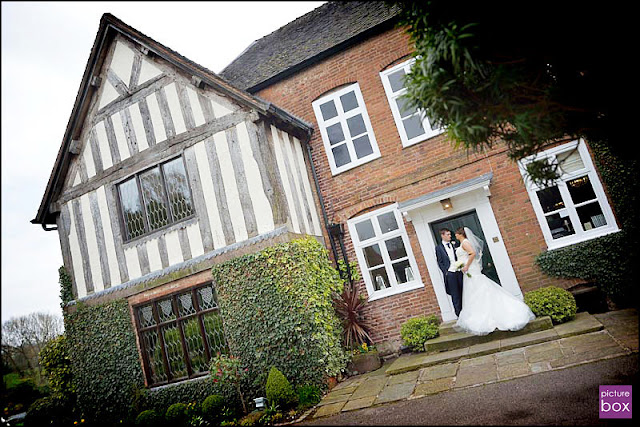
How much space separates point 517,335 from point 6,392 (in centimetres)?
2115

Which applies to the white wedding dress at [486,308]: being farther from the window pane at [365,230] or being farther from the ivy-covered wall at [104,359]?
the ivy-covered wall at [104,359]

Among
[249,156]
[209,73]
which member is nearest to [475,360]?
[249,156]

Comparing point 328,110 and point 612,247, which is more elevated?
point 328,110

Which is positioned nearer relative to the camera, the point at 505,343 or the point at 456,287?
the point at 505,343

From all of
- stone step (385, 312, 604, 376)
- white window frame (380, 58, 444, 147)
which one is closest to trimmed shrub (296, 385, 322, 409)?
stone step (385, 312, 604, 376)

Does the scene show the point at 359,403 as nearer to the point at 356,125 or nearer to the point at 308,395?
the point at 308,395

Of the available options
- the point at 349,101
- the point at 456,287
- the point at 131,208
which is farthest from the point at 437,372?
the point at 131,208

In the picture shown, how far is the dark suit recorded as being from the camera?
812 centimetres

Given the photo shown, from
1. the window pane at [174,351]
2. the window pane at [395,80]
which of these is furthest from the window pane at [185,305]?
the window pane at [395,80]

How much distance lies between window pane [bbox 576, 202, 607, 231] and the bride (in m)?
2.13

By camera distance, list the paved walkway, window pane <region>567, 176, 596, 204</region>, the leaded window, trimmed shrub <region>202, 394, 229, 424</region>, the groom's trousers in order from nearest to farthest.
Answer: the paved walkway
trimmed shrub <region>202, 394, 229, 424</region>
window pane <region>567, 176, 596, 204</region>
the groom's trousers
the leaded window

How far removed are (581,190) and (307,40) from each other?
7946 mm

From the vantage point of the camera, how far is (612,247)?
7430 mm

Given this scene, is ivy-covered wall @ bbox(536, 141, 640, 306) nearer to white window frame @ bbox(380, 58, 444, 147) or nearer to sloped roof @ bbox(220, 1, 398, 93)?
white window frame @ bbox(380, 58, 444, 147)
